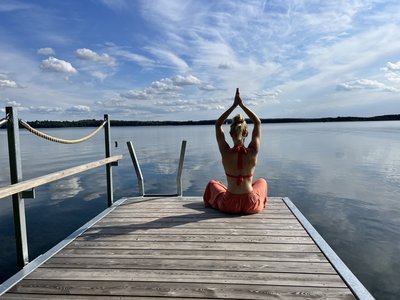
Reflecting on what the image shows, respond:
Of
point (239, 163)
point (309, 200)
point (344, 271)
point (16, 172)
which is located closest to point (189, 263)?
point (344, 271)

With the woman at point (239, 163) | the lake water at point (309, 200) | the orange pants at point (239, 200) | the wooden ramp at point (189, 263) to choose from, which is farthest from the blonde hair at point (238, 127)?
the lake water at point (309, 200)

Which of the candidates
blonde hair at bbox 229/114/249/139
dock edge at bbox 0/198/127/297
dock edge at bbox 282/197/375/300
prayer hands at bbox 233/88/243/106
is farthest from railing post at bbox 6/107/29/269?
dock edge at bbox 282/197/375/300

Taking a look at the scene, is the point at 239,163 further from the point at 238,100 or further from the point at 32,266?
the point at 32,266

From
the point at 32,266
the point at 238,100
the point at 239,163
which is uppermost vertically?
the point at 238,100

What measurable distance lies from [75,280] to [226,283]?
61.6 inches

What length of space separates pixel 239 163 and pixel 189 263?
1942mm

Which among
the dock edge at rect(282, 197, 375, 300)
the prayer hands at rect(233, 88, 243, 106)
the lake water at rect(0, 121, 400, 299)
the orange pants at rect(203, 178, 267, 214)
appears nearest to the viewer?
the dock edge at rect(282, 197, 375, 300)

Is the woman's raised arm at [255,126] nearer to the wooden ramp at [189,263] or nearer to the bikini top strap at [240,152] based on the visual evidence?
the bikini top strap at [240,152]

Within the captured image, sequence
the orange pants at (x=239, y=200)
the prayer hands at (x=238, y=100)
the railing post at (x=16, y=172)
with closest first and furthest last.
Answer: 1. the railing post at (x=16, y=172)
2. the prayer hands at (x=238, y=100)
3. the orange pants at (x=239, y=200)

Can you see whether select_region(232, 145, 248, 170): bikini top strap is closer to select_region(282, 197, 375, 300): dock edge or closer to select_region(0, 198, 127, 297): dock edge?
select_region(282, 197, 375, 300): dock edge

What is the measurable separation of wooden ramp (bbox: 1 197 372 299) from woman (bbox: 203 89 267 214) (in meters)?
0.26

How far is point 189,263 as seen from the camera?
3.58m

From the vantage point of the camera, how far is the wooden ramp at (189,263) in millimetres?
3004

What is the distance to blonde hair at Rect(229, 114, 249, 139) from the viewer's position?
16.4 ft
